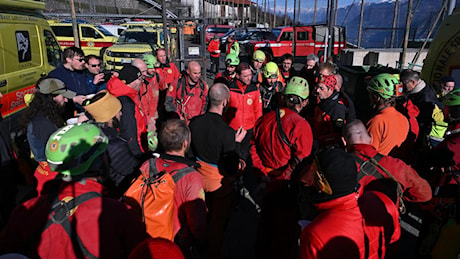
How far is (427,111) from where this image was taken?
4602mm

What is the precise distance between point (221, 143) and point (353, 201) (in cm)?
150

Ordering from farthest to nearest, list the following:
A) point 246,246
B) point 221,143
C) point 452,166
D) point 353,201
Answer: point 246,246 → point 221,143 → point 452,166 → point 353,201

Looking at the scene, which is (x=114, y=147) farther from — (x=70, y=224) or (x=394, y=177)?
(x=394, y=177)

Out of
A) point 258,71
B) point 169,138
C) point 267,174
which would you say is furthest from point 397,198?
point 258,71

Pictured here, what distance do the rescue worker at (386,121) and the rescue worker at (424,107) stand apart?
1.48 meters

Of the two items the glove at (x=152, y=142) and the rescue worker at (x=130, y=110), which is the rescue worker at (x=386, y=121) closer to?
the glove at (x=152, y=142)

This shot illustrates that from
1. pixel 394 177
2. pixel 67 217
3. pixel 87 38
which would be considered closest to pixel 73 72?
pixel 67 217

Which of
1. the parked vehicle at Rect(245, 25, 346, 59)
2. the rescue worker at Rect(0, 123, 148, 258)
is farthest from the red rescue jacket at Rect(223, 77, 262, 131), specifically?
the parked vehicle at Rect(245, 25, 346, 59)

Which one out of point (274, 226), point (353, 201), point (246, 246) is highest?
point (353, 201)

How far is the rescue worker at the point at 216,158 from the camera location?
2984 mm

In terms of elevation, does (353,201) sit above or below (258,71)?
below

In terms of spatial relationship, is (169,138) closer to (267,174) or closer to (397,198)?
(267,174)

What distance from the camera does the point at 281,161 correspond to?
10.1 ft

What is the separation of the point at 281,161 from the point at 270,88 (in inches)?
110
